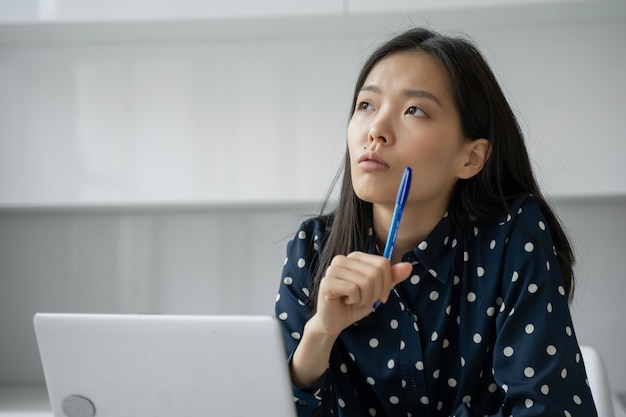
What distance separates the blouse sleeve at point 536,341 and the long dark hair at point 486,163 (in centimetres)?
10

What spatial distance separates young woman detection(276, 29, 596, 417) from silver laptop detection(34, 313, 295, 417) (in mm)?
253

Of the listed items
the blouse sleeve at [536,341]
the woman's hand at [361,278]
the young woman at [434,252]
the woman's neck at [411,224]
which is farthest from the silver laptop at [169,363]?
the woman's neck at [411,224]

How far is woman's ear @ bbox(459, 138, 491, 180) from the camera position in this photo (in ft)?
4.18

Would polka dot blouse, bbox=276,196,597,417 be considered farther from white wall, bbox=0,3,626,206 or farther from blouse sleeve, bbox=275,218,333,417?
white wall, bbox=0,3,626,206

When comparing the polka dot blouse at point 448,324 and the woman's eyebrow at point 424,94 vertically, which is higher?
the woman's eyebrow at point 424,94

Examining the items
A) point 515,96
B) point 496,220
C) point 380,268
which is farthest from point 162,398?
point 515,96

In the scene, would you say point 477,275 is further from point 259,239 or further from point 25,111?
point 25,111

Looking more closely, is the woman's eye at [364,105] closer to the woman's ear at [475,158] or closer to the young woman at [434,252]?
the young woman at [434,252]

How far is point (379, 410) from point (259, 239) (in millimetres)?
997

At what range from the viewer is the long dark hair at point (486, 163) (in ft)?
4.11

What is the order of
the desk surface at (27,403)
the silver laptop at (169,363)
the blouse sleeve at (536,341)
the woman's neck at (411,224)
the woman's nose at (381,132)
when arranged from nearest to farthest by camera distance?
the silver laptop at (169,363) < the blouse sleeve at (536,341) < the woman's nose at (381,132) < the woman's neck at (411,224) < the desk surface at (27,403)

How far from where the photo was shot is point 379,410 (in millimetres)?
1279

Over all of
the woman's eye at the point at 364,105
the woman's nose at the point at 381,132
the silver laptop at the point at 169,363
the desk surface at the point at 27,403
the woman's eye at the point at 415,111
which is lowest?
the desk surface at the point at 27,403

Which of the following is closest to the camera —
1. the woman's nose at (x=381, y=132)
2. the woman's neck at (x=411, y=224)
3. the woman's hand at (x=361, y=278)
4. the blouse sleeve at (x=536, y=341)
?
the woman's hand at (x=361, y=278)
